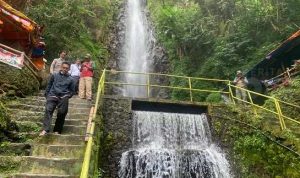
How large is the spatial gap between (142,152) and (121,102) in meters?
2.22

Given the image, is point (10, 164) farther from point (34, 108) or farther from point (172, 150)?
point (172, 150)

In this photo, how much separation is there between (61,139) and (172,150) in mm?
4317

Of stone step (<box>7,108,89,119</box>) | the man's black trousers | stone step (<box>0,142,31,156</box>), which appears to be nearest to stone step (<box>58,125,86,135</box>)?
the man's black trousers

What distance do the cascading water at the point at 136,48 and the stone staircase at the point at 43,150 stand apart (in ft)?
45.7

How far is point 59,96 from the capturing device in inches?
298

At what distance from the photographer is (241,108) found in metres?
12.2

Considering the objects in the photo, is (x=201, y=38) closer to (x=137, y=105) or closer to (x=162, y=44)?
(x=162, y=44)

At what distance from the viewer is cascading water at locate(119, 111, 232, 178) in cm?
987

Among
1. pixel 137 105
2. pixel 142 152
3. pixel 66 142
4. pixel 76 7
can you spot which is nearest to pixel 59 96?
pixel 66 142

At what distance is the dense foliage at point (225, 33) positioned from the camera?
17875mm

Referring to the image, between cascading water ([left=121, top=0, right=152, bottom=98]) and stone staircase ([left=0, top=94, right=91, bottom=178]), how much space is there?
13942mm

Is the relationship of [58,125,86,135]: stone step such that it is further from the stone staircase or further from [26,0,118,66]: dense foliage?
[26,0,118,66]: dense foliage

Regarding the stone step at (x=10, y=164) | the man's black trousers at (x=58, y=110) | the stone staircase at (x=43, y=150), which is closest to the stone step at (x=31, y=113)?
the stone staircase at (x=43, y=150)

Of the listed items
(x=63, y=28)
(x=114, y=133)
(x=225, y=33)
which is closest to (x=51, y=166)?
(x=114, y=133)
